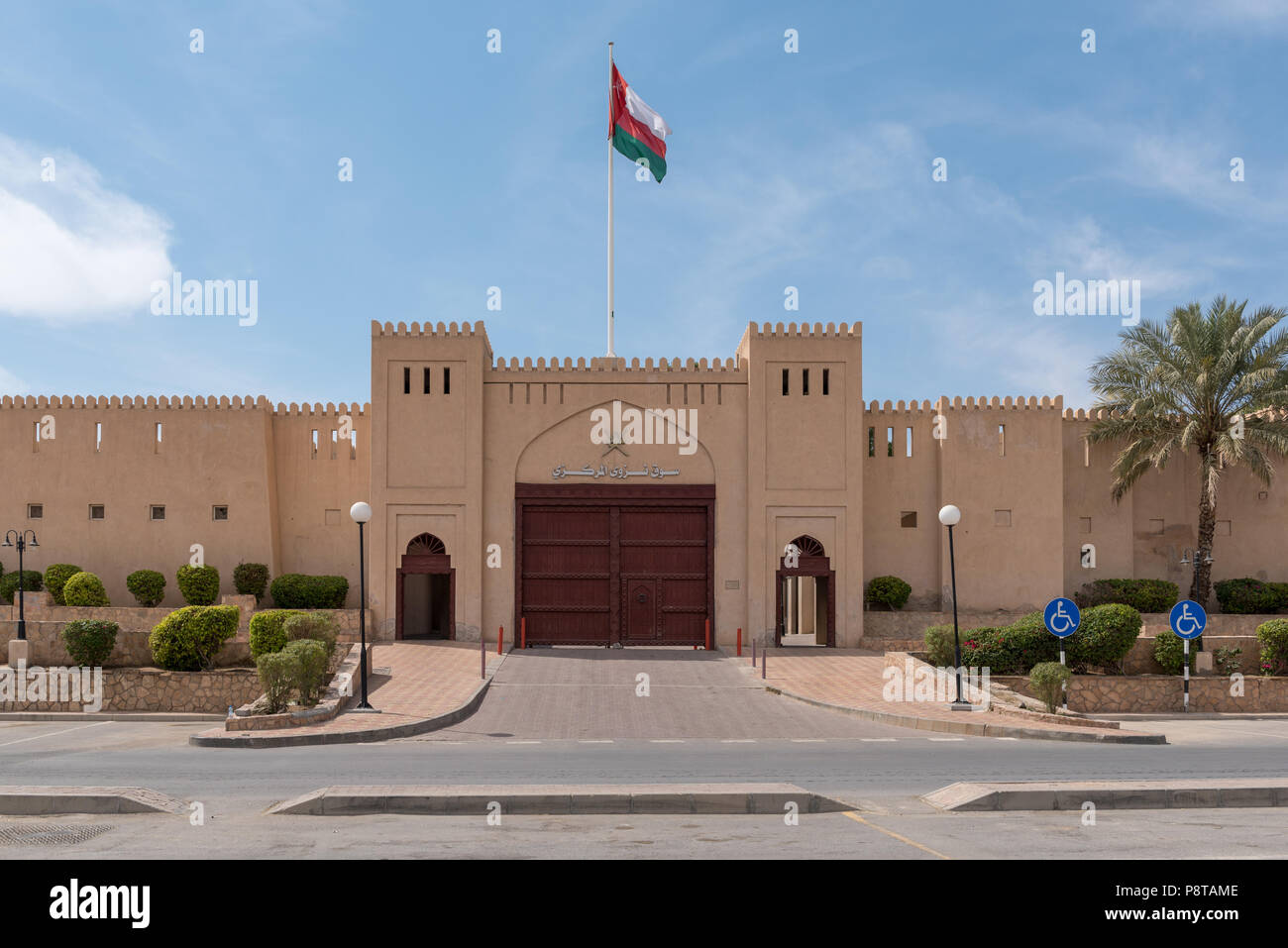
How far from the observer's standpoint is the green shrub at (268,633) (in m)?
19.9

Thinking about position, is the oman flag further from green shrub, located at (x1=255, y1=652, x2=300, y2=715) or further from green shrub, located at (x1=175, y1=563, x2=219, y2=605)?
green shrub, located at (x1=255, y1=652, x2=300, y2=715)

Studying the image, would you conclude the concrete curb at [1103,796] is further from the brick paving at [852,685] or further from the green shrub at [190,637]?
the green shrub at [190,637]

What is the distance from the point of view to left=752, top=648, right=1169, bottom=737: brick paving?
16.2m

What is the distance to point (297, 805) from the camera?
866 cm

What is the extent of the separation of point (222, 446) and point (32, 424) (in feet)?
18.1

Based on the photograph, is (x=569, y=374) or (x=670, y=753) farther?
(x=569, y=374)

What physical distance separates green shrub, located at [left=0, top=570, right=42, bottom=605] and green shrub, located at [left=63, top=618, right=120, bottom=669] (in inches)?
370

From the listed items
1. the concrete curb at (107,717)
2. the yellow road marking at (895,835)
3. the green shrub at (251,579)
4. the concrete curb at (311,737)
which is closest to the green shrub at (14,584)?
the green shrub at (251,579)

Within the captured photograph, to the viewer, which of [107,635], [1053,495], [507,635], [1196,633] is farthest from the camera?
[1053,495]

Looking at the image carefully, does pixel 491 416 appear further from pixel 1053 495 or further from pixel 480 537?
pixel 1053 495

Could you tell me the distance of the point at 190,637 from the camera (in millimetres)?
20469

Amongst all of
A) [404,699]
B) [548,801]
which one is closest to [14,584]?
[404,699]

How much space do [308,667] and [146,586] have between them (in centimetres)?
1539

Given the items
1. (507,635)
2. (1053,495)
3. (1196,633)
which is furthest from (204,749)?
(1053,495)
